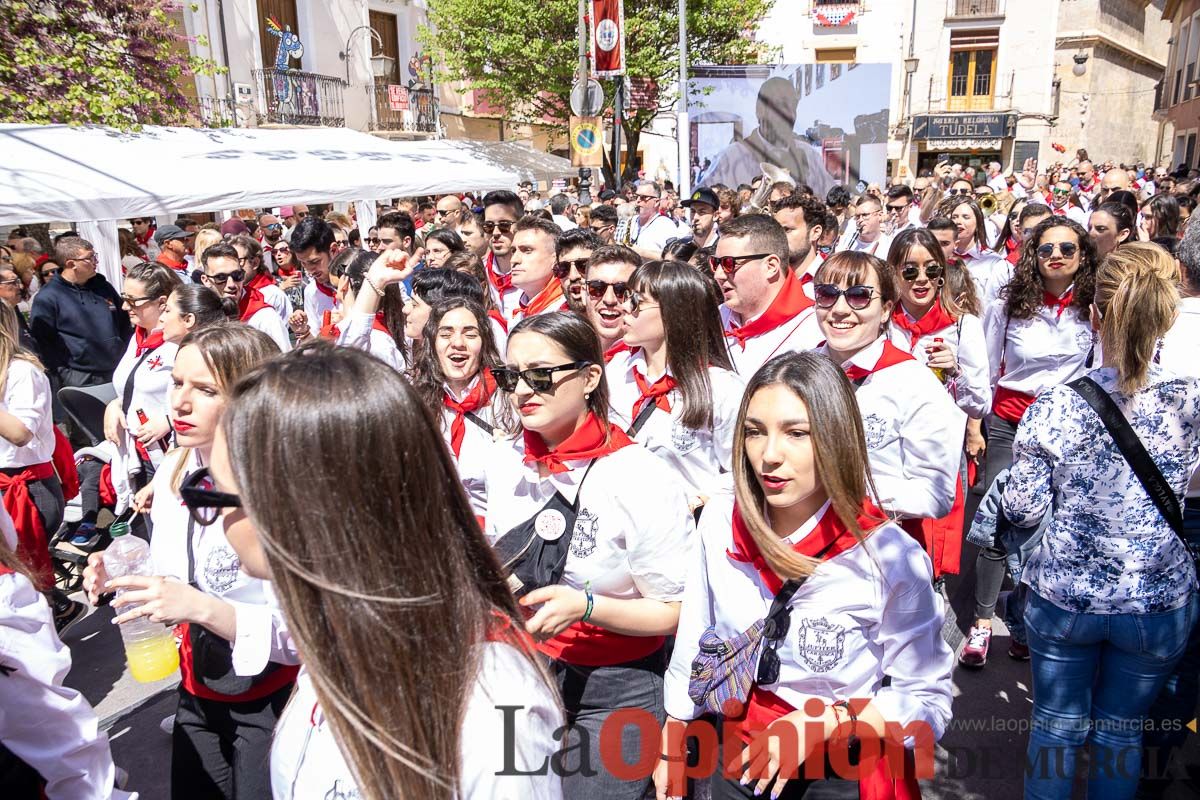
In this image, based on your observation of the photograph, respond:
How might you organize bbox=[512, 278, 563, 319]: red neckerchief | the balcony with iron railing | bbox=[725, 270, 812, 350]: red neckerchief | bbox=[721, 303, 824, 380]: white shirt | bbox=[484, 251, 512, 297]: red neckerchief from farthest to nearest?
the balcony with iron railing, bbox=[484, 251, 512, 297]: red neckerchief, bbox=[512, 278, 563, 319]: red neckerchief, bbox=[725, 270, 812, 350]: red neckerchief, bbox=[721, 303, 824, 380]: white shirt

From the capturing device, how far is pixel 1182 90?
102ft

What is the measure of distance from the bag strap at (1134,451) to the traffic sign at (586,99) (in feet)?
39.8

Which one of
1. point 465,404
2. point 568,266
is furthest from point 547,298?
point 465,404

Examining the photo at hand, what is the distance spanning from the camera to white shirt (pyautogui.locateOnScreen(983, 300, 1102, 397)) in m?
4.51

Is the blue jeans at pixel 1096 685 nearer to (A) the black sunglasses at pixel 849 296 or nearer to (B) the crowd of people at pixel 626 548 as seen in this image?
(B) the crowd of people at pixel 626 548

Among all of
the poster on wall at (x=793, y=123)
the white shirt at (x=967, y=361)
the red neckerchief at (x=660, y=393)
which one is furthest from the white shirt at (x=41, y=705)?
the poster on wall at (x=793, y=123)

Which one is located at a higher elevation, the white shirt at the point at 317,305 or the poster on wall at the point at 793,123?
the poster on wall at the point at 793,123

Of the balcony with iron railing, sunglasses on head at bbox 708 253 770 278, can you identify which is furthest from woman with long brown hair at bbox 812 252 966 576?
the balcony with iron railing

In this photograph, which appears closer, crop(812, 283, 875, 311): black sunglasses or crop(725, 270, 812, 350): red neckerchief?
crop(812, 283, 875, 311): black sunglasses

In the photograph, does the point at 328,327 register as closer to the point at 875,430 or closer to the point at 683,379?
the point at 683,379

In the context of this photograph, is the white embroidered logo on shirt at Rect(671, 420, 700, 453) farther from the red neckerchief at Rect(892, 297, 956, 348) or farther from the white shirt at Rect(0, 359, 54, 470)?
the white shirt at Rect(0, 359, 54, 470)

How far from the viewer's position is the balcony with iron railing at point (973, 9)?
36.3 m

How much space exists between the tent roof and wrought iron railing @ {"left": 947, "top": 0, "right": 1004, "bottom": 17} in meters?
28.7

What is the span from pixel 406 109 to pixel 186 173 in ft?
53.5
